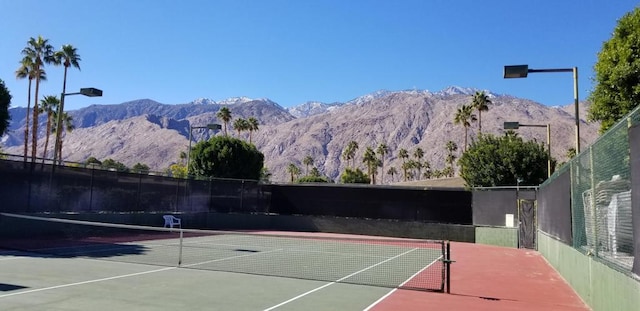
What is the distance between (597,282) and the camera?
26.5 feet

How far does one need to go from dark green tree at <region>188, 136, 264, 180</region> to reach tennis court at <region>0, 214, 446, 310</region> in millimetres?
26222

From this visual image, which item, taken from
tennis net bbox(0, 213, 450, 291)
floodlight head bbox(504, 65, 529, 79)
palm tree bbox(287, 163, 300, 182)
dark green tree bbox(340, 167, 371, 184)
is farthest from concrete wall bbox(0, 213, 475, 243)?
palm tree bbox(287, 163, 300, 182)

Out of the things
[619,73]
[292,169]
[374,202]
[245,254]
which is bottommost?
[245,254]

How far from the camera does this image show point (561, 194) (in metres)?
12.2

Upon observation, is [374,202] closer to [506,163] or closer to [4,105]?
[506,163]

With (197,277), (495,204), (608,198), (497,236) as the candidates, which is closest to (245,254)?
(197,277)

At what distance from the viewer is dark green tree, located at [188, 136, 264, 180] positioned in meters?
47.7

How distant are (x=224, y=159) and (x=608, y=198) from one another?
140 ft

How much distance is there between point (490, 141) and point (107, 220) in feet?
97.4

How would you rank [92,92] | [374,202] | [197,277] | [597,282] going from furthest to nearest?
[374,202] → [92,92] → [197,277] → [597,282]

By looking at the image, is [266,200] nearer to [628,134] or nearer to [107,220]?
[107,220]

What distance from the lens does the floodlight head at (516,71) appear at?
13445 millimetres

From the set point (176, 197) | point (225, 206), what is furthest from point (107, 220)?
point (225, 206)

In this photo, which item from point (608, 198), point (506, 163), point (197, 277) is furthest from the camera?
point (506, 163)
